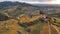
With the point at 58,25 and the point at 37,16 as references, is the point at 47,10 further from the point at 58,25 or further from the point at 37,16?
the point at 58,25

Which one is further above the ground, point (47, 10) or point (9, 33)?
point (47, 10)

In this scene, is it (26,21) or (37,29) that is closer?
(37,29)

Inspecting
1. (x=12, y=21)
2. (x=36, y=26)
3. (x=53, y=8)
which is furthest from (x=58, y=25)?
(x=12, y=21)

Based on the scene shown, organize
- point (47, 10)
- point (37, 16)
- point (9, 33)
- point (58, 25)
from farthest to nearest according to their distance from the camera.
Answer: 1. point (47, 10)
2. point (37, 16)
3. point (58, 25)
4. point (9, 33)

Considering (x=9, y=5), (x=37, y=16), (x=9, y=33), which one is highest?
(x=9, y=5)

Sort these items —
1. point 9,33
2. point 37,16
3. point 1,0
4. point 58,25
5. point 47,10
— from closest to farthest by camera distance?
point 9,33 < point 58,25 < point 37,16 < point 47,10 < point 1,0

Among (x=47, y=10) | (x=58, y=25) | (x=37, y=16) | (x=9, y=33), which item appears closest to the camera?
(x=9, y=33)

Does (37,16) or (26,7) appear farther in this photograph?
(26,7)

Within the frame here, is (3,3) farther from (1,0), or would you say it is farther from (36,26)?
(36,26)

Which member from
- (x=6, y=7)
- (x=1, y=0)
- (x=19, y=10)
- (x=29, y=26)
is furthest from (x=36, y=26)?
(x=1, y=0)
